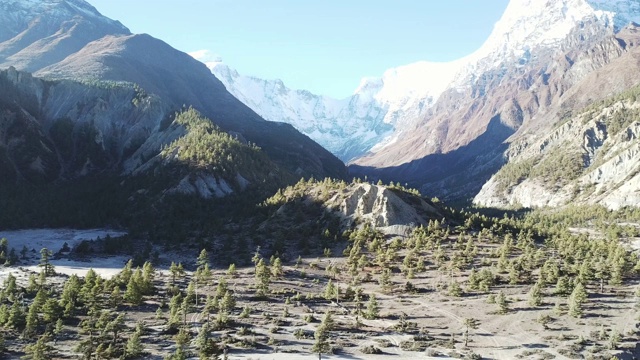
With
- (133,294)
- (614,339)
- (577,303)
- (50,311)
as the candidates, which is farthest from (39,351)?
(577,303)

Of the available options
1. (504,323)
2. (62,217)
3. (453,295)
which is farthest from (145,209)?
(504,323)

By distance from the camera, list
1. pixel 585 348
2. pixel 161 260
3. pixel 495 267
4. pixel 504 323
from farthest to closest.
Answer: pixel 161 260 < pixel 495 267 < pixel 504 323 < pixel 585 348

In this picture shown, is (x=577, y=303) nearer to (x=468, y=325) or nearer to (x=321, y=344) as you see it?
(x=468, y=325)

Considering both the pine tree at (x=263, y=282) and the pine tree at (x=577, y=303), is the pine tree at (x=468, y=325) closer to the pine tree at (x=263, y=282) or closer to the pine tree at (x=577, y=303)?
the pine tree at (x=577, y=303)

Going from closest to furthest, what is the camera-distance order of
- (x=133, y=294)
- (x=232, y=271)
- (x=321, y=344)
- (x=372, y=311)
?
(x=321, y=344), (x=372, y=311), (x=133, y=294), (x=232, y=271)

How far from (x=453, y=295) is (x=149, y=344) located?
56989 mm

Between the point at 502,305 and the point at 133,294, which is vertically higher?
the point at 502,305

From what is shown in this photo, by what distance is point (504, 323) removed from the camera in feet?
261

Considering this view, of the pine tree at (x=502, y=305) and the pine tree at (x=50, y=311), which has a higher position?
the pine tree at (x=502, y=305)

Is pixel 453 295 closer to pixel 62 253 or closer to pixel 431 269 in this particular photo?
pixel 431 269

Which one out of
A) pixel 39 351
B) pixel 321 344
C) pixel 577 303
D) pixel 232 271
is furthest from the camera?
pixel 232 271

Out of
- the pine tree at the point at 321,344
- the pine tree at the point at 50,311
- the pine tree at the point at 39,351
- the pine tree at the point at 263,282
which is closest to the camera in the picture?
the pine tree at the point at 39,351

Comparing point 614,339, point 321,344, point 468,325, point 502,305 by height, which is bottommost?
point 321,344

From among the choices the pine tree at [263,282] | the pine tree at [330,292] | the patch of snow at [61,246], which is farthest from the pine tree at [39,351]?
the patch of snow at [61,246]
